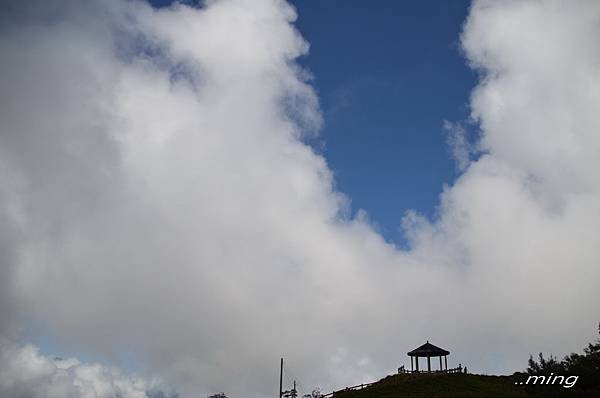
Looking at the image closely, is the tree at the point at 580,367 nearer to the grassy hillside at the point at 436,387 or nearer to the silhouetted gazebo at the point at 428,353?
the grassy hillside at the point at 436,387

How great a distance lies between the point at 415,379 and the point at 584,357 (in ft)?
76.2

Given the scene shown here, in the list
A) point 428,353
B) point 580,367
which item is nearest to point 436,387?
point 428,353

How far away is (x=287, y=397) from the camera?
68.2 metres

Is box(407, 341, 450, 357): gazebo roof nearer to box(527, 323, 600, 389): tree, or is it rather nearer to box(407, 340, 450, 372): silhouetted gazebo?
box(407, 340, 450, 372): silhouetted gazebo

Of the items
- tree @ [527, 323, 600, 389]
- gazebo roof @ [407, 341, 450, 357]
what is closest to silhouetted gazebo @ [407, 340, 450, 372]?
gazebo roof @ [407, 341, 450, 357]

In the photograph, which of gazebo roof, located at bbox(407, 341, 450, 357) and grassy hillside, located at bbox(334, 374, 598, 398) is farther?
gazebo roof, located at bbox(407, 341, 450, 357)

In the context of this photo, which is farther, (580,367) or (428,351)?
(428,351)

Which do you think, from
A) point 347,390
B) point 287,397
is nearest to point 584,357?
point 347,390

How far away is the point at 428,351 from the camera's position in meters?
59.4

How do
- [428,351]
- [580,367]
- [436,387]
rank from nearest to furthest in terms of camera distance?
[580,367]
[436,387]
[428,351]

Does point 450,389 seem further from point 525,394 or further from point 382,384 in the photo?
point 525,394

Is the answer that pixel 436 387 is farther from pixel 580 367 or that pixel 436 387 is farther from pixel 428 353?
pixel 580 367

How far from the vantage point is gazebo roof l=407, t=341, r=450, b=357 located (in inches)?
2325

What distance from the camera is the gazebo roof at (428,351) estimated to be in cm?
5906
